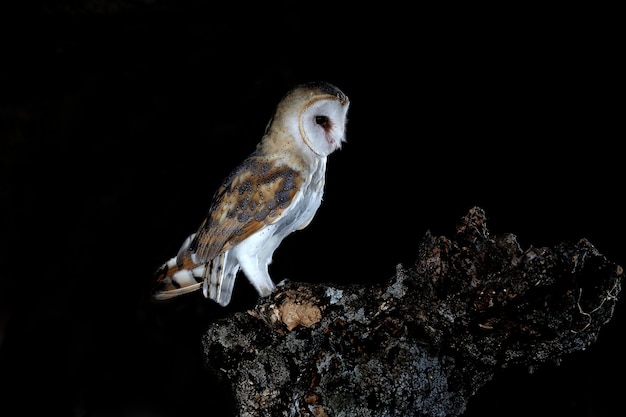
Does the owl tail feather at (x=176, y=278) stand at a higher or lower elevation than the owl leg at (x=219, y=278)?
higher

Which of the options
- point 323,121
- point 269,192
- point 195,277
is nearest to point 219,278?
point 195,277

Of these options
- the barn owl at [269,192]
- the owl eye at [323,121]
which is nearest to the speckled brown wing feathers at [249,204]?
the barn owl at [269,192]

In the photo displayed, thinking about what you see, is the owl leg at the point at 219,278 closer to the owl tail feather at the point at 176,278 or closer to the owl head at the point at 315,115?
the owl tail feather at the point at 176,278

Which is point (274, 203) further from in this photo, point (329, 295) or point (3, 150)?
point (3, 150)

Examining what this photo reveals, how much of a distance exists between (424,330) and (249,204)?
380 mm

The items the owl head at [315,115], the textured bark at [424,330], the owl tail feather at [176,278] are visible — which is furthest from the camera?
the owl tail feather at [176,278]

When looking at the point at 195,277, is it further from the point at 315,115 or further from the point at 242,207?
the point at 315,115

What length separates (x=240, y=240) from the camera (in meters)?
1.06

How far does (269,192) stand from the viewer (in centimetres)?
105

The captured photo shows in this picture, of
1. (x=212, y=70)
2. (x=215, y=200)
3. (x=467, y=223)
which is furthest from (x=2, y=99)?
(x=467, y=223)

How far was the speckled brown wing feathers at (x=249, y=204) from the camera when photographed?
1.05 metres

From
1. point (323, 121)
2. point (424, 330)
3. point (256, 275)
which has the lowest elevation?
→ point (424, 330)

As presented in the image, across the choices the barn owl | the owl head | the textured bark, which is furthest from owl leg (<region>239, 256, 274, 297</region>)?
the owl head

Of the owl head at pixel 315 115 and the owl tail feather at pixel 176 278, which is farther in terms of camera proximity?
the owl tail feather at pixel 176 278
